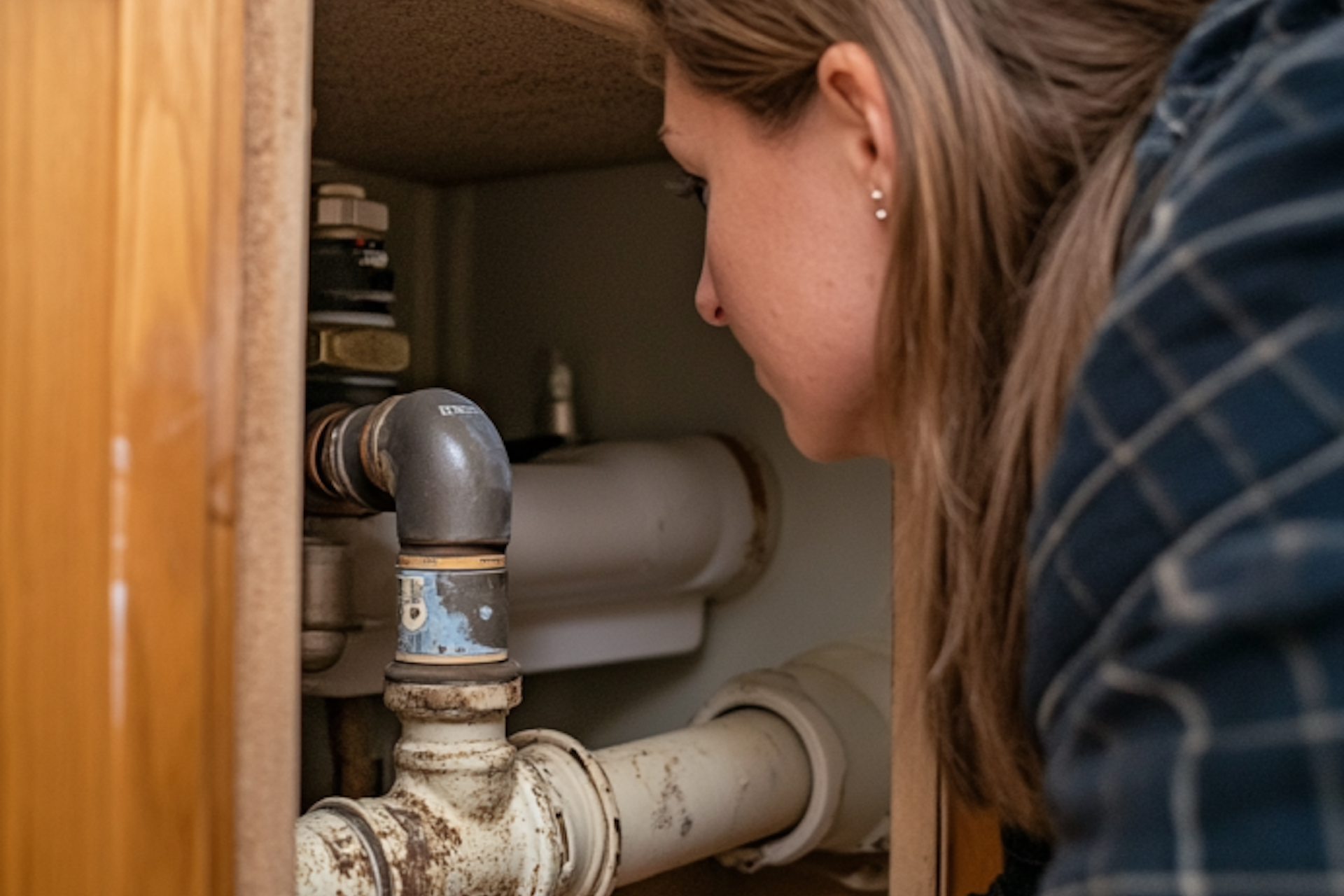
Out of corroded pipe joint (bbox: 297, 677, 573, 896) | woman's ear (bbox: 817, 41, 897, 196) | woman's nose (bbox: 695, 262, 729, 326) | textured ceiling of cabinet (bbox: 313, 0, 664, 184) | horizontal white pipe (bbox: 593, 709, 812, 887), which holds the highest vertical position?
textured ceiling of cabinet (bbox: 313, 0, 664, 184)

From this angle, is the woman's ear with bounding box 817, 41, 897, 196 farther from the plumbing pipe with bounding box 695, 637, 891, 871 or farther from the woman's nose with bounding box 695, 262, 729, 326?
the plumbing pipe with bounding box 695, 637, 891, 871

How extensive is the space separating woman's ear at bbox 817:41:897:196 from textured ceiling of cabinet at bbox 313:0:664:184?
1.18 ft

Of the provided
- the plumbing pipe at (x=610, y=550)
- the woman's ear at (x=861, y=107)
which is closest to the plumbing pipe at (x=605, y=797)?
the plumbing pipe at (x=610, y=550)

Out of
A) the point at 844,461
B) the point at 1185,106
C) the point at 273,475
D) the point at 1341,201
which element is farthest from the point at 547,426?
the point at 1341,201

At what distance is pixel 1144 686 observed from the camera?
339 millimetres

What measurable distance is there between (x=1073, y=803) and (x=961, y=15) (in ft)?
1.14

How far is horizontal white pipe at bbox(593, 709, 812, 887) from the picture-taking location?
3.43ft

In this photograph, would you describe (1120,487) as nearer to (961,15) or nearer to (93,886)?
(961,15)

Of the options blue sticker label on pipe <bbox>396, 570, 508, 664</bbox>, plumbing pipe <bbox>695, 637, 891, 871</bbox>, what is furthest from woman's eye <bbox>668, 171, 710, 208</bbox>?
plumbing pipe <bbox>695, 637, 891, 871</bbox>

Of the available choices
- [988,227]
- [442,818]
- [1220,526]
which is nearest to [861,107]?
[988,227]

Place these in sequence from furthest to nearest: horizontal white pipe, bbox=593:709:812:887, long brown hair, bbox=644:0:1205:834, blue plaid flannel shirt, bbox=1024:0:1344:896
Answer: horizontal white pipe, bbox=593:709:812:887 → long brown hair, bbox=644:0:1205:834 → blue plaid flannel shirt, bbox=1024:0:1344:896

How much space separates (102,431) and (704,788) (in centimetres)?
69

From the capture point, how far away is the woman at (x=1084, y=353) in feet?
1.04

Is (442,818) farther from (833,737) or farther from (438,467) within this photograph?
(833,737)
